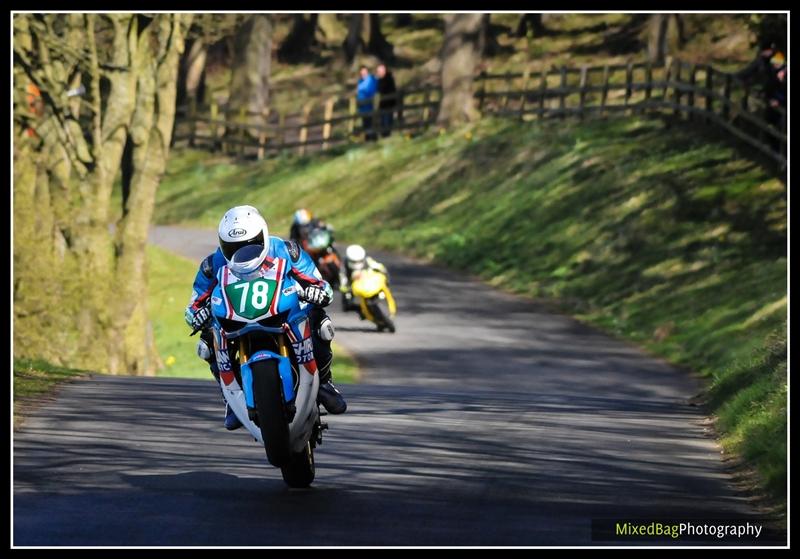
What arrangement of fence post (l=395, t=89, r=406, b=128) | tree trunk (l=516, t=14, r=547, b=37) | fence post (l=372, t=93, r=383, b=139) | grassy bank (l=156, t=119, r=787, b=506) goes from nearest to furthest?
1. grassy bank (l=156, t=119, r=787, b=506)
2. fence post (l=395, t=89, r=406, b=128)
3. fence post (l=372, t=93, r=383, b=139)
4. tree trunk (l=516, t=14, r=547, b=37)

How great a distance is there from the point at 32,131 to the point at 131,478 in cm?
1386

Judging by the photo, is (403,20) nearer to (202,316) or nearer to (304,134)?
(304,134)

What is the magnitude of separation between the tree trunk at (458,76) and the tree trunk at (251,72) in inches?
350

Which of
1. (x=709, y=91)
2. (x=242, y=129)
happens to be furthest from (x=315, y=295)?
(x=242, y=129)

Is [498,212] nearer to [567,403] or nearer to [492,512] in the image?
[567,403]

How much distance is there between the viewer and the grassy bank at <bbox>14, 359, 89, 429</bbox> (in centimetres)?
1532

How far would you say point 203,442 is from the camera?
1363 centimetres

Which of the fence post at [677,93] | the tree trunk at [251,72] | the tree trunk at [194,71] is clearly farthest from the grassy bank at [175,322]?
the tree trunk at [194,71]

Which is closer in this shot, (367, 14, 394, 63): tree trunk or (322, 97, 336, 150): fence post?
(322, 97, 336, 150): fence post

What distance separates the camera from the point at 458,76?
4678cm

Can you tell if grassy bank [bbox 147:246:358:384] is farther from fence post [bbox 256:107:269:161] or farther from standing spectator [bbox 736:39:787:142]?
fence post [bbox 256:107:269:161]

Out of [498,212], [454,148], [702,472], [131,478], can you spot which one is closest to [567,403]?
[702,472]

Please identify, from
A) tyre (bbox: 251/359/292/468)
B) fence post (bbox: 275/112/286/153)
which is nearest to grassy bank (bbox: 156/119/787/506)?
fence post (bbox: 275/112/286/153)

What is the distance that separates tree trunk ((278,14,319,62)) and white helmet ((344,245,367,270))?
46022 millimetres
